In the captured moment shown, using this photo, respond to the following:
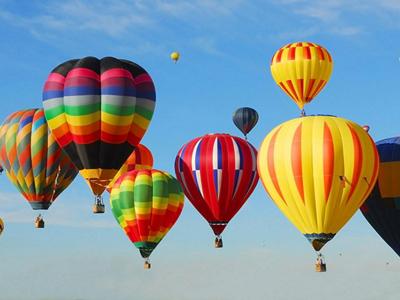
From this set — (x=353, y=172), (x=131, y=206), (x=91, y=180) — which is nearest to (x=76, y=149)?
(x=91, y=180)

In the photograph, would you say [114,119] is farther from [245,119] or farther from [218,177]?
[245,119]

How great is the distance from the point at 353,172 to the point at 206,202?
10.2 meters

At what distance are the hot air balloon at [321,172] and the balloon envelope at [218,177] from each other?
26.4ft

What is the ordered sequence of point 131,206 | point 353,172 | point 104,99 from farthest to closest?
point 131,206 → point 104,99 → point 353,172

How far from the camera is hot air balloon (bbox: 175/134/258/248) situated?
43.1 metres

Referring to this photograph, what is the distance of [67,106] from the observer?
3812 centimetres

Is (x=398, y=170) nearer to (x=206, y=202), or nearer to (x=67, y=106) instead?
(x=206, y=202)

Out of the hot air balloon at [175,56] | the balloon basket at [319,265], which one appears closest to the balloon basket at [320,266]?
the balloon basket at [319,265]

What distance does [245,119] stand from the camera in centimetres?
4872

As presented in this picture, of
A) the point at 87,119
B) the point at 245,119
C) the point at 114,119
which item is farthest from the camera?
the point at 245,119

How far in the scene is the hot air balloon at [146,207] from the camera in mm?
42281

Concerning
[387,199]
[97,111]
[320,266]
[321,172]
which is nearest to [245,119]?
[387,199]

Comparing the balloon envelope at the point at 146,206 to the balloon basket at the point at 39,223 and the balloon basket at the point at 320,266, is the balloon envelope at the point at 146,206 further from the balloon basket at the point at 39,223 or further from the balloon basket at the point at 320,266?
the balloon basket at the point at 320,266

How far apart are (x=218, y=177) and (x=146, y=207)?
11.1ft
